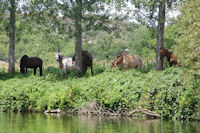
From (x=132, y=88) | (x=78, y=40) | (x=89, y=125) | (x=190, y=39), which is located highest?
(x=78, y=40)

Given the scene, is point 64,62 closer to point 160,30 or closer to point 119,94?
point 160,30

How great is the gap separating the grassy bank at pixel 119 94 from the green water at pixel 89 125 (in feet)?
3.12

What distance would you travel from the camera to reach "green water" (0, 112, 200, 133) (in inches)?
596

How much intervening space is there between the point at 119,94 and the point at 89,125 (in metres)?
3.54

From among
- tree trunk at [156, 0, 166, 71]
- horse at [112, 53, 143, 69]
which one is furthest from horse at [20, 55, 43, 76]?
tree trunk at [156, 0, 166, 71]

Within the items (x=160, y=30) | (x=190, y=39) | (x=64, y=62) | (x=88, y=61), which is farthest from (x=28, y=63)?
(x=190, y=39)

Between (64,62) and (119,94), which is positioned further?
(64,62)

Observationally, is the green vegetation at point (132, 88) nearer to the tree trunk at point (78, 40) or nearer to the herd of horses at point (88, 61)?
the tree trunk at point (78, 40)

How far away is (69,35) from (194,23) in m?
13.9

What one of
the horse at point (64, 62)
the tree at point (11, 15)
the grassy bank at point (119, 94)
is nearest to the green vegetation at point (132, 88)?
the grassy bank at point (119, 94)

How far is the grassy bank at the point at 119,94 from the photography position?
1739 cm

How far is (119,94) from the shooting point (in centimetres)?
1973

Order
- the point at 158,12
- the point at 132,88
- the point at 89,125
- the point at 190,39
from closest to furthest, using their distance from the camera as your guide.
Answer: the point at 190,39 → the point at 89,125 → the point at 132,88 → the point at 158,12

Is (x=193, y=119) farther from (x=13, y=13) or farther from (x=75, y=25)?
(x=13, y=13)
